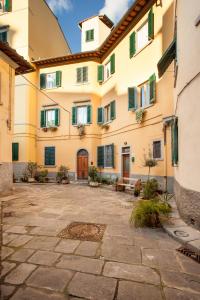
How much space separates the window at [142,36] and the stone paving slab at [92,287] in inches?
480

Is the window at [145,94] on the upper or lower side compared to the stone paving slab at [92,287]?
upper

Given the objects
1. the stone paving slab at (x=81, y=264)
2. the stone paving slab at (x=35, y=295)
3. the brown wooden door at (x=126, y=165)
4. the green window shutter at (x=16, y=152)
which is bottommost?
the stone paving slab at (x=81, y=264)

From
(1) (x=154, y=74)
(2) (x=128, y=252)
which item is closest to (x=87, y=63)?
(1) (x=154, y=74)

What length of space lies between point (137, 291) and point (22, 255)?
2.11 m

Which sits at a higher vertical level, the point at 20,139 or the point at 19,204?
the point at 20,139

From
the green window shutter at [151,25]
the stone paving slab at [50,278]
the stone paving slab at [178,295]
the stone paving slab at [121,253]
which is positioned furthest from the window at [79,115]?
the stone paving slab at [178,295]

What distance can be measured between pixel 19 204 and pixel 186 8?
27.6ft

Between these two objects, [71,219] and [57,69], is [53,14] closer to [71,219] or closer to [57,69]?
[57,69]

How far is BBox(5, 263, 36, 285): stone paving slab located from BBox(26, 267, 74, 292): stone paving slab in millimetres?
100

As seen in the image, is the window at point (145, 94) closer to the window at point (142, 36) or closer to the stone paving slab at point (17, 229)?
the window at point (142, 36)

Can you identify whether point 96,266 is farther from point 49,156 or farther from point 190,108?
point 49,156

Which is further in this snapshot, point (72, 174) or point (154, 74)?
point (72, 174)

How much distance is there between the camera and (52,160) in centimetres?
1791

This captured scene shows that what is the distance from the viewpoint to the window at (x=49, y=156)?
705 inches
